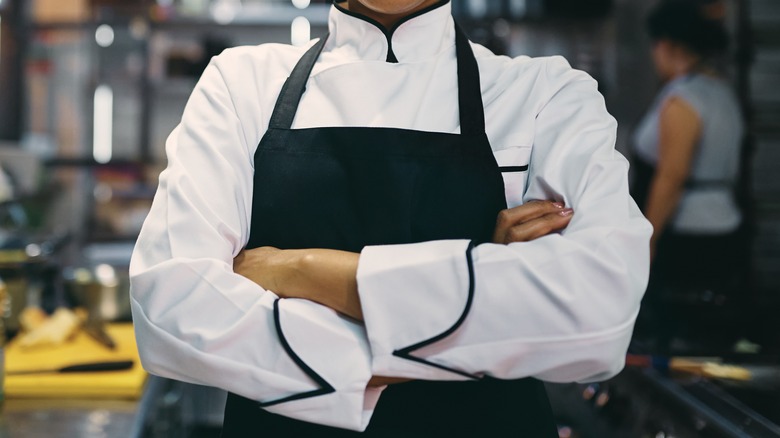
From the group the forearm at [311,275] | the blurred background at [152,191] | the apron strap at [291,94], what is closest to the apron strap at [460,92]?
the apron strap at [291,94]

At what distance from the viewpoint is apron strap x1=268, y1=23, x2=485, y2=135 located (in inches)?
45.3

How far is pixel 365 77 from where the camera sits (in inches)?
46.9

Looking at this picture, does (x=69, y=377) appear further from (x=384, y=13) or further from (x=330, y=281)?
(x=384, y=13)

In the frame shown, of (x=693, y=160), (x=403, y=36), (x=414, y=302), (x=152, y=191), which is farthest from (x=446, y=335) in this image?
(x=152, y=191)

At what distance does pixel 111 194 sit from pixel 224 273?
378 cm

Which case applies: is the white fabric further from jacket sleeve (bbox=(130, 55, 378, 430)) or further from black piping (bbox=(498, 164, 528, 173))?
jacket sleeve (bbox=(130, 55, 378, 430))

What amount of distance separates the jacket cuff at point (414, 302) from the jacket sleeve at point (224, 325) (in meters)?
0.04

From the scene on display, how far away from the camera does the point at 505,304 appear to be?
3.19 ft

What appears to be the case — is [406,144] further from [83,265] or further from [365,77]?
[83,265]

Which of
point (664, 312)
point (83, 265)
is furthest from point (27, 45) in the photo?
point (664, 312)

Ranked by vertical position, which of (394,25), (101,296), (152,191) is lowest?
(152,191)

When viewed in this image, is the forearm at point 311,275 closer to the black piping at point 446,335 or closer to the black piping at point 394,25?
the black piping at point 446,335

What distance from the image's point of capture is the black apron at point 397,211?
111 cm

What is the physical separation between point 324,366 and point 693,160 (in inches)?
86.8
